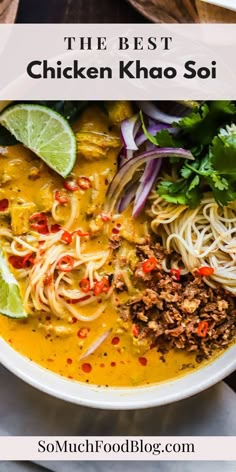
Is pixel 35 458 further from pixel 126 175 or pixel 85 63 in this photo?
pixel 85 63

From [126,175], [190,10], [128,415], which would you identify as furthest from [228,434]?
[190,10]

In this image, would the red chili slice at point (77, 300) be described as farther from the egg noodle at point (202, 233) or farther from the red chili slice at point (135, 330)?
the egg noodle at point (202, 233)

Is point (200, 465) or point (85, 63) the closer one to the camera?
point (85, 63)

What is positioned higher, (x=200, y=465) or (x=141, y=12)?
(x=141, y=12)

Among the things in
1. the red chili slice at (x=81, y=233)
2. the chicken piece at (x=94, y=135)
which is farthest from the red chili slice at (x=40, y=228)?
the chicken piece at (x=94, y=135)

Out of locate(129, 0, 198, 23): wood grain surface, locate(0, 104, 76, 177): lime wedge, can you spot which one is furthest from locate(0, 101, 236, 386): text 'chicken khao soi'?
locate(129, 0, 198, 23): wood grain surface

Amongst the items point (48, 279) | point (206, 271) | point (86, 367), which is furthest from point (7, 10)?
point (86, 367)

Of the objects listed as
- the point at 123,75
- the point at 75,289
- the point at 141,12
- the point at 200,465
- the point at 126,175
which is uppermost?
the point at 141,12

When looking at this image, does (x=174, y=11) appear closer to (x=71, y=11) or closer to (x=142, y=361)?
(x=71, y=11)
